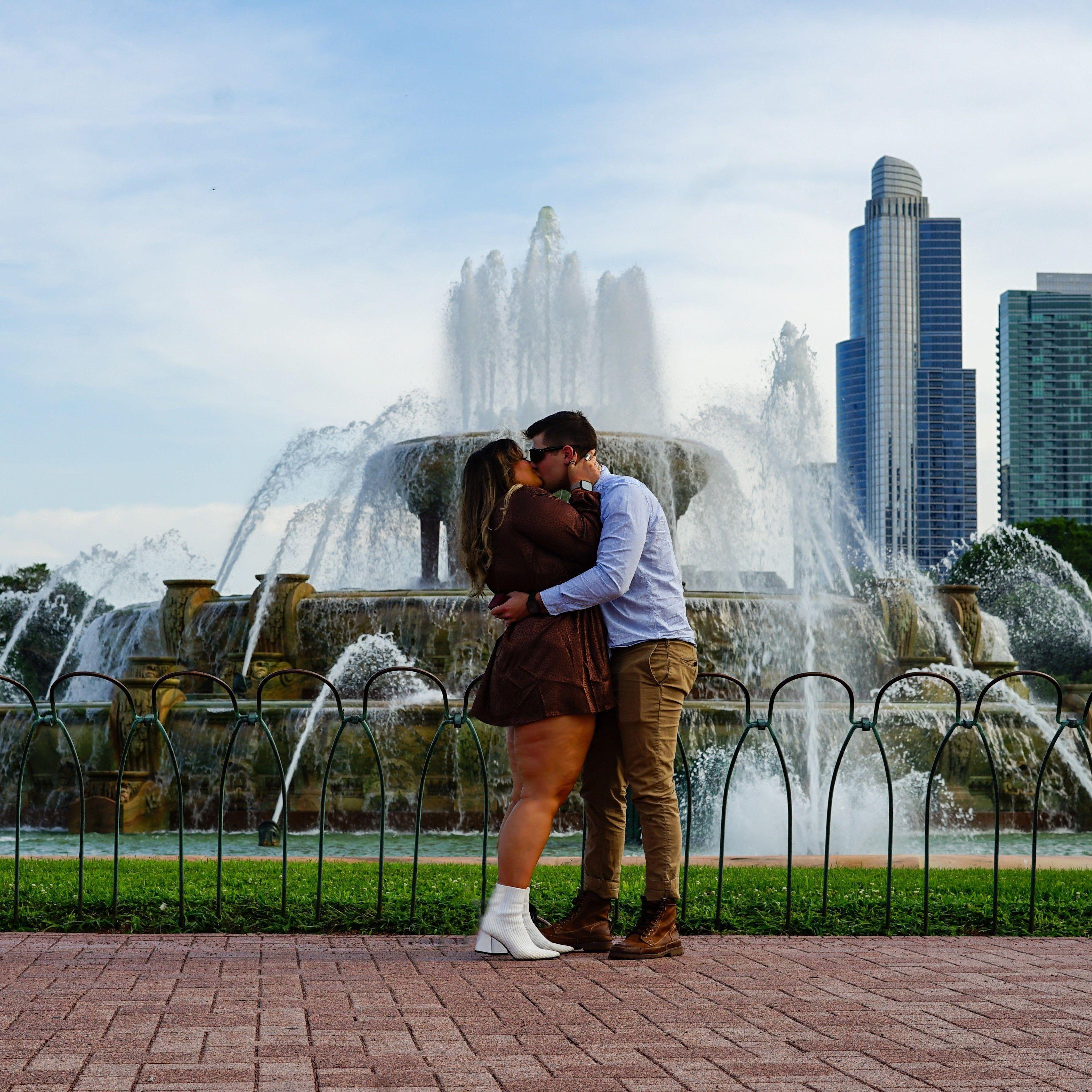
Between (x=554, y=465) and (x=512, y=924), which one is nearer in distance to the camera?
(x=512, y=924)

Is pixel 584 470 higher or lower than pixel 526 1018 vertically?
higher

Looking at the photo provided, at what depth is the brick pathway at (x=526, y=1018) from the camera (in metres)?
3.32

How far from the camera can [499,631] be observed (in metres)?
14.6

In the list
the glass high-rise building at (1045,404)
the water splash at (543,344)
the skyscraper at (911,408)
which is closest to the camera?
the water splash at (543,344)

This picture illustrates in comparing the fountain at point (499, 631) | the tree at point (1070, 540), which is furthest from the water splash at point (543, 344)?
the tree at point (1070, 540)

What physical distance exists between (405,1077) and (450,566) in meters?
18.4

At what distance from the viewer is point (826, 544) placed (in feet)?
73.5

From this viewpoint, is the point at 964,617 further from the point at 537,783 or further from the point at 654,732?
the point at 537,783

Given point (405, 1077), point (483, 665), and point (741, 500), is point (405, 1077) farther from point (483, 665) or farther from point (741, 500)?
point (741, 500)

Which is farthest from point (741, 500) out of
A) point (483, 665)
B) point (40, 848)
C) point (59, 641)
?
point (59, 641)

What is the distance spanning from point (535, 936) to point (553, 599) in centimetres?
123

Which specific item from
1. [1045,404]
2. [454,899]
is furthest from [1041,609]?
[1045,404]

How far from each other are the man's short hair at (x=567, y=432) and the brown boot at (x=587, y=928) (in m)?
1.68

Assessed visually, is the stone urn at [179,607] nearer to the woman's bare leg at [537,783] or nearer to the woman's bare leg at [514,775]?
the woman's bare leg at [514,775]
